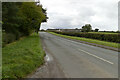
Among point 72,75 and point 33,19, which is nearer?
point 72,75

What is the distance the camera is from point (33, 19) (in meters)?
32.0

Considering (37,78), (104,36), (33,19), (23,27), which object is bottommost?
(37,78)

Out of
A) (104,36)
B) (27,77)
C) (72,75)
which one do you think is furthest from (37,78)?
(104,36)

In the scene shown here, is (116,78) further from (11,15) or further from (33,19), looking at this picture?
(33,19)

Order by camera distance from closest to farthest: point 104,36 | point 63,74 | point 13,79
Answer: point 13,79
point 63,74
point 104,36

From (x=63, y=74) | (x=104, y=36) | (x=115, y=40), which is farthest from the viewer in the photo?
(x=104, y=36)

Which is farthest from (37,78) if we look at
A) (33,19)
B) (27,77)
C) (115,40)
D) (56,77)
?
(33,19)

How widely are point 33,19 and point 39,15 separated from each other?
2.42 m

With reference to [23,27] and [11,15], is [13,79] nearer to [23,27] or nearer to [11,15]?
[11,15]

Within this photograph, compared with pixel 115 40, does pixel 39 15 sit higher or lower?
higher

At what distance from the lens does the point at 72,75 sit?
18.4 ft

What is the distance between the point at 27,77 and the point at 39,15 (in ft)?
87.7

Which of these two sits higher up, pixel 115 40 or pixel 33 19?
pixel 33 19

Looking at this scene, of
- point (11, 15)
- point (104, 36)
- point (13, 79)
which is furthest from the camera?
point (104, 36)
